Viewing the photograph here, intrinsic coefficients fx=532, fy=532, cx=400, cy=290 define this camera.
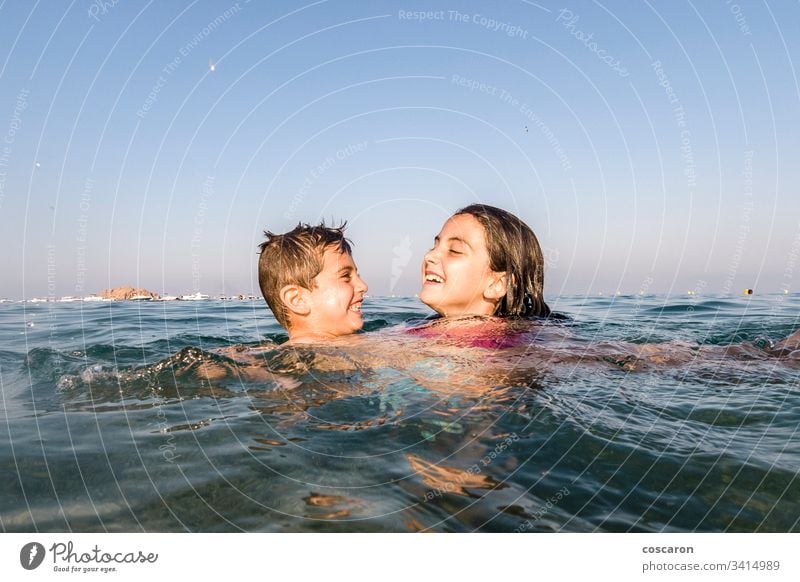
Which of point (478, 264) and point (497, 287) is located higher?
point (478, 264)

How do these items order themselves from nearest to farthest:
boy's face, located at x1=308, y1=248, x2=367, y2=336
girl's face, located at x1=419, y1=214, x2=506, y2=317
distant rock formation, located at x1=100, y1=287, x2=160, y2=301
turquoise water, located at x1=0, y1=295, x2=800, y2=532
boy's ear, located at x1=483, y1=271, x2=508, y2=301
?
turquoise water, located at x1=0, y1=295, x2=800, y2=532, boy's face, located at x1=308, y1=248, x2=367, y2=336, girl's face, located at x1=419, y1=214, x2=506, y2=317, boy's ear, located at x1=483, y1=271, x2=508, y2=301, distant rock formation, located at x1=100, y1=287, x2=160, y2=301

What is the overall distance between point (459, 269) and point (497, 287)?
2.10ft

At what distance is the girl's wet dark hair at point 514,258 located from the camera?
6.41 m

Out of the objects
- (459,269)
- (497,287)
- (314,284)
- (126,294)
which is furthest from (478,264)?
(126,294)

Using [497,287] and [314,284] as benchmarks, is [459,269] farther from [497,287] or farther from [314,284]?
[314,284]

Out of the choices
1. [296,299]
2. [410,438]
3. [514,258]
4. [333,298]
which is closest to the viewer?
[410,438]

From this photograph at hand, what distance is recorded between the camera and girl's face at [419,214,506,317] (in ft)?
20.8

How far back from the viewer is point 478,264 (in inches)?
251

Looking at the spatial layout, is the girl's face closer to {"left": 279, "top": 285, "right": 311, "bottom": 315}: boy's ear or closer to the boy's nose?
the boy's nose

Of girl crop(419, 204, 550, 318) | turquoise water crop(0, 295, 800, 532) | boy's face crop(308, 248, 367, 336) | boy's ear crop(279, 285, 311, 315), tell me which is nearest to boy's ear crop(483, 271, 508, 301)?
girl crop(419, 204, 550, 318)

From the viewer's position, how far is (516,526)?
8.04 ft

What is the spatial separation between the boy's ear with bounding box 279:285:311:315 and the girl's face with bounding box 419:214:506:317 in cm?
140

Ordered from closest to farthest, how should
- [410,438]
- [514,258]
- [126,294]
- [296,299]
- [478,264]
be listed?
1. [410,438]
2. [296,299]
3. [478,264]
4. [514,258]
5. [126,294]

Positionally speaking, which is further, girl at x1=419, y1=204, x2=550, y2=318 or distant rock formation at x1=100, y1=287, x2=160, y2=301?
distant rock formation at x1=100, y1=287, x2=160, y2=301
